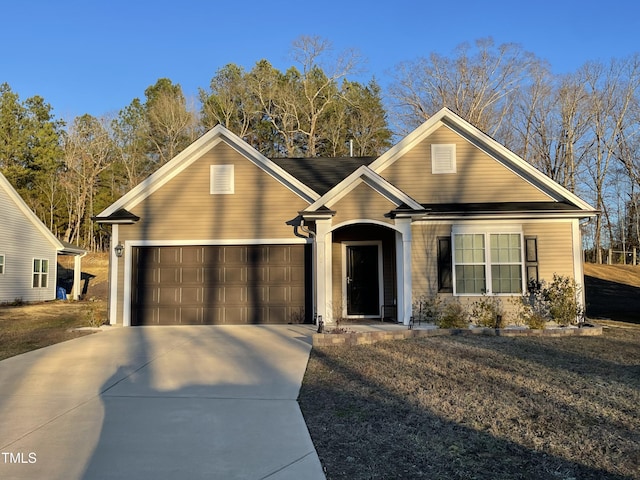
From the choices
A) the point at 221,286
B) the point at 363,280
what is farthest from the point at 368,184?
the point at 221,286

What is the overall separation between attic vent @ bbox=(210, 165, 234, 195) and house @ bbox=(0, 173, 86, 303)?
511 inches

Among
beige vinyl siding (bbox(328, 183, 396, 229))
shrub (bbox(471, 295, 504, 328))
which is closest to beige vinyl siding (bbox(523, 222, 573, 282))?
shrub (bbox(471, 295, 504, 328))

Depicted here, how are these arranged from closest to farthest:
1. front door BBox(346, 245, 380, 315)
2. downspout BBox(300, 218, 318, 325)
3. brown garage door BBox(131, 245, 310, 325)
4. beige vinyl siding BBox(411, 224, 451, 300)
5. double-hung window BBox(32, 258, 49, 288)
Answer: beige vinyl siding BBox(411, 224, 451, 300) < downspout BBox(300, 218, 318, 325) < brown garage door BBox(131, 245, 310, 325) < front door BBox(346, 245, 380, 315) < double-hung window BBox(32, 258, 49, 288)

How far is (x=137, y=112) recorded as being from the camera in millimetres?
37750

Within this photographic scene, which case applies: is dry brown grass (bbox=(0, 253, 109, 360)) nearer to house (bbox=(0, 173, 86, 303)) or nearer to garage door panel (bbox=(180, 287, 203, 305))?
house (bbox=(0, 173, 86, 303))

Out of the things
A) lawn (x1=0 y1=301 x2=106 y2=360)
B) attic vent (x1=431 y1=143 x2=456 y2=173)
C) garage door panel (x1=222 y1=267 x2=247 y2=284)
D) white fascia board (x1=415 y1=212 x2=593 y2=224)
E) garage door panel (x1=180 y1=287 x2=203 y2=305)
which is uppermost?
attic vent (x1=431 y1=143 x2=456 y2=173)

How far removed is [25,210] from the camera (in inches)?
879

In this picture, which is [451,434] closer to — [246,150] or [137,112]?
[246,150]

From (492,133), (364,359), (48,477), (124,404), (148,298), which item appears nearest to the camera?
(48,477)

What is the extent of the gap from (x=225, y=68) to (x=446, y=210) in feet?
92.4

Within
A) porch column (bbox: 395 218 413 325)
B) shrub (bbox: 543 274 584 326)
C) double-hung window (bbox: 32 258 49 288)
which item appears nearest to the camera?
shrub (bbox: 543 274 584 326)

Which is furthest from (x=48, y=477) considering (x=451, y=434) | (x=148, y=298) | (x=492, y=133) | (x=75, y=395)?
(x=492, y=133)

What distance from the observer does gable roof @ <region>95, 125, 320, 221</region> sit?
12.8 m

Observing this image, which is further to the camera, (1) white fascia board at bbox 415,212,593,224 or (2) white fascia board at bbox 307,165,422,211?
(1) white fascia board at bbox 415,212,593,224
